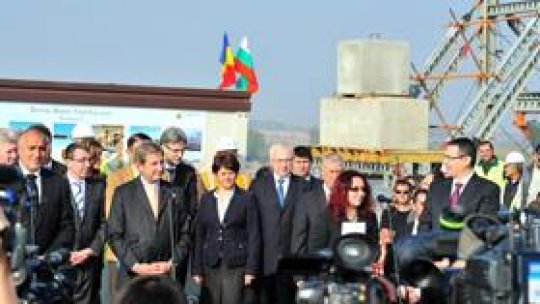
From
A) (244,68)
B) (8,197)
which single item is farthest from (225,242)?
(244,68)

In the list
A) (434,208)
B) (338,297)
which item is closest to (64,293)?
(338,297)

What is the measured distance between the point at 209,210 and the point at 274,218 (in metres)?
0.81

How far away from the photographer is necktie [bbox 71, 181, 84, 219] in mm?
9055

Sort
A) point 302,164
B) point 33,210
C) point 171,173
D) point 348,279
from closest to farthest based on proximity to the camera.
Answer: point 348,279, point 33,210, point 171,173, point 302,164

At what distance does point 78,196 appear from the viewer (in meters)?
9.10

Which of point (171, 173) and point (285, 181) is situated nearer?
point (171, 173)

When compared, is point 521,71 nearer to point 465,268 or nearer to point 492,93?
point 492,93

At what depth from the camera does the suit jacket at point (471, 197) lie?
8472 mm

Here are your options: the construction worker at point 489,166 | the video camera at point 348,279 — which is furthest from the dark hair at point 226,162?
the construction worker at point 489,166

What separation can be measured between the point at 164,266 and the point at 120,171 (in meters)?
1.48

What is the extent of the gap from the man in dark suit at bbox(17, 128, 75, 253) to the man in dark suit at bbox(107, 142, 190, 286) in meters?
0.35

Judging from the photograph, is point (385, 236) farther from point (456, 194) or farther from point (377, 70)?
point (377, 70)

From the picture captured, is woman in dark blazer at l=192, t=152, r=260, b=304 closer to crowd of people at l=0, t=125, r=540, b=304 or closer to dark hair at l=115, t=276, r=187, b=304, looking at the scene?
crowd of people at l=0, t=125, r=540, b=304

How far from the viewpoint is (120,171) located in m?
9.70
